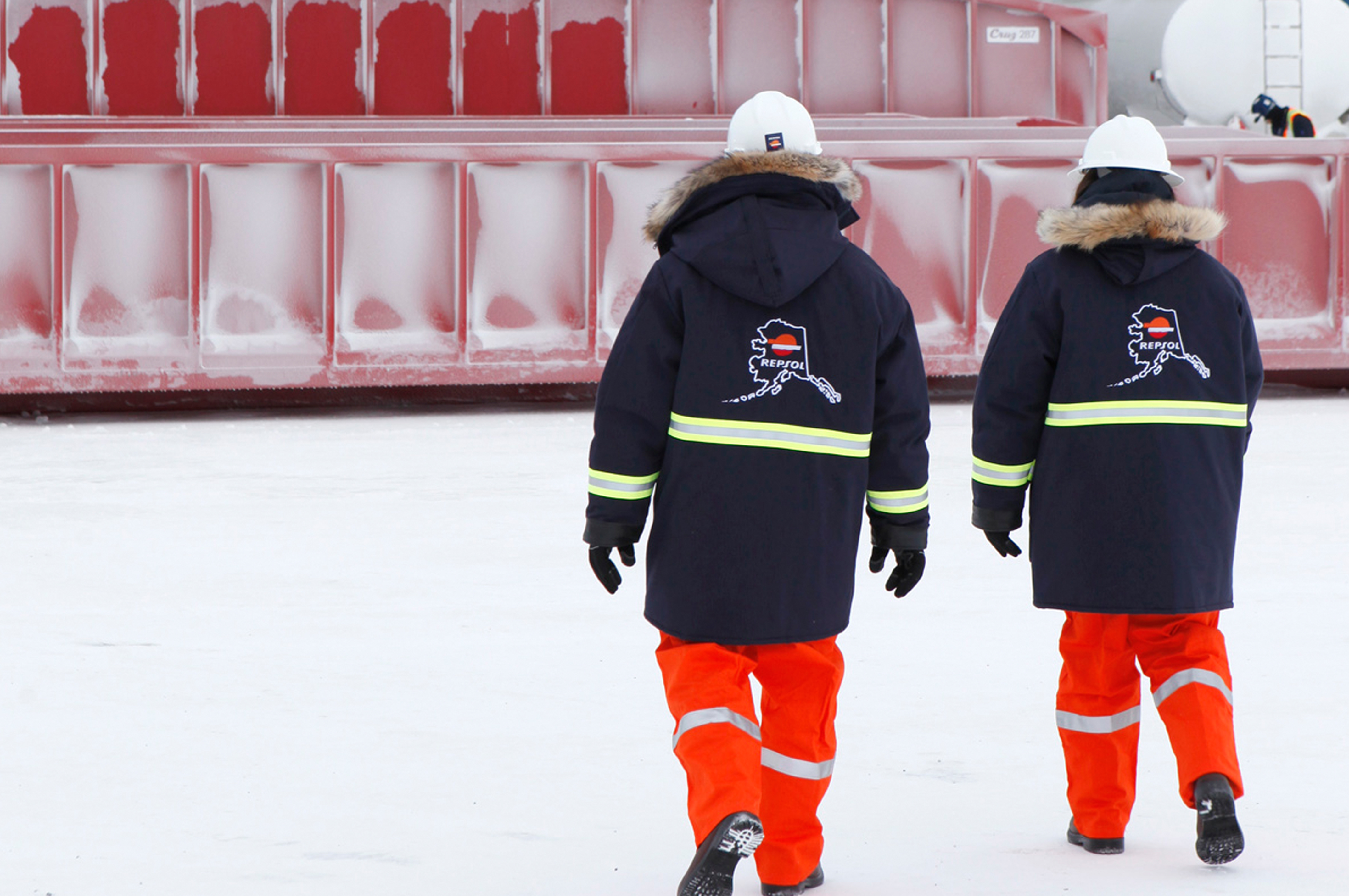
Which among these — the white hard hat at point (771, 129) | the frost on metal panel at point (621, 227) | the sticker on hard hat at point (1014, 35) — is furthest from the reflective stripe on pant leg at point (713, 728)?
the sticker on hard hat at point (1014, 35)

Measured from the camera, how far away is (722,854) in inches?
106

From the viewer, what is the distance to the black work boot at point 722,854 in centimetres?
267

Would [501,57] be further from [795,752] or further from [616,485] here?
[795,752]

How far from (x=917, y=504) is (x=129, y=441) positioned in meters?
8.92

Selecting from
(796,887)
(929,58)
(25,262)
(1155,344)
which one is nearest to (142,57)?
(25,262)

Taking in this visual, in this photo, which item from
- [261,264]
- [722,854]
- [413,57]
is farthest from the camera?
[413,57]

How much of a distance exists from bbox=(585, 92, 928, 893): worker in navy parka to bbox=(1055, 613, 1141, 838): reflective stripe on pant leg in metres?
0.57

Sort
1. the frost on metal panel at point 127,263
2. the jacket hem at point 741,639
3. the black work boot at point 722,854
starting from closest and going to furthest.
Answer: the black work boot at point 722,854
the jacket hem at point 741,639
the frost on metal panel at point 127,263

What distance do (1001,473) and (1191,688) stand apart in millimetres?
572

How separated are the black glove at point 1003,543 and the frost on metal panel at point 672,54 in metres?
14.1

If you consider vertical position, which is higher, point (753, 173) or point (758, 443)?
point (753, 173)

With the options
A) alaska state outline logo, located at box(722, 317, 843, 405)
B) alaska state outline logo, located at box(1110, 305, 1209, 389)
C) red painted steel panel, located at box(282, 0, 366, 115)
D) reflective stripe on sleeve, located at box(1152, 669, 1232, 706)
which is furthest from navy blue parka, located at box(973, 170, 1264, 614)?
red painted steel panel, located at box(282, 0, 366, 115)

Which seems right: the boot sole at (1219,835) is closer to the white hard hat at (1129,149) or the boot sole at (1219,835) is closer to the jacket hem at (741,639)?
the jacket hem at (741,639)

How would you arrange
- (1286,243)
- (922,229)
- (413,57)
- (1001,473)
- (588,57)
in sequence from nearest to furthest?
(1001,473), (922,229), (1286,243), (413,57), (588,57)
